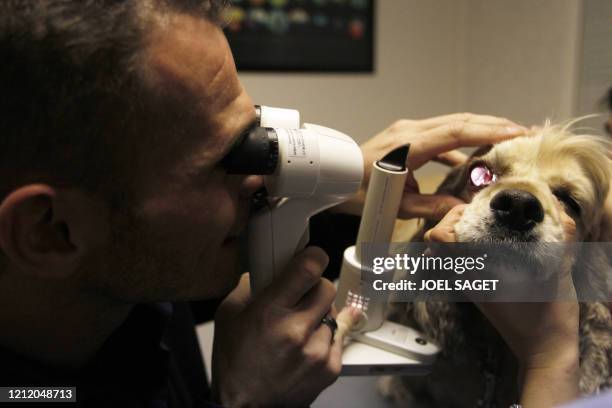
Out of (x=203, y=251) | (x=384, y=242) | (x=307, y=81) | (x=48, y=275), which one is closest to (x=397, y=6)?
(x=307, y=81)

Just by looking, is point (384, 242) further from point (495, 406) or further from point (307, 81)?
point (307, 81)

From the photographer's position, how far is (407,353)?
2.15 feet

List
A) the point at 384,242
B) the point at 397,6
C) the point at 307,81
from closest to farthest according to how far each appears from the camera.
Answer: the point at 384,242 → the point at 397,6 → the point at 307,81

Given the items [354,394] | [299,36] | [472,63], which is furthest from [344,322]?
[299,36]

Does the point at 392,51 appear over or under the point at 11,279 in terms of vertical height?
over

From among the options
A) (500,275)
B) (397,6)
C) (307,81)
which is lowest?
(500,275)

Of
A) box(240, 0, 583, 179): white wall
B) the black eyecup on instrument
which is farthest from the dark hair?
box(240, 0, 583, 179): white wall

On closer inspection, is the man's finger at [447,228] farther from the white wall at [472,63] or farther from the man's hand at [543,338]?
the white wall at [472,63]

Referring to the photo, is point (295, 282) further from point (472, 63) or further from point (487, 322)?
point (472, 63)

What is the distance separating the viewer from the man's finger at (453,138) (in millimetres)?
675

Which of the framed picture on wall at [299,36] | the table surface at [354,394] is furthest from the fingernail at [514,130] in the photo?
the framed picture on wall at [299,36]

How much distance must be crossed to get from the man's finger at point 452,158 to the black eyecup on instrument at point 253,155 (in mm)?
334

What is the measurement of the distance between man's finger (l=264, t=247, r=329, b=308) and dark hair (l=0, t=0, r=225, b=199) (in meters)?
0.22

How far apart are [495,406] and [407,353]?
0.41 feet
